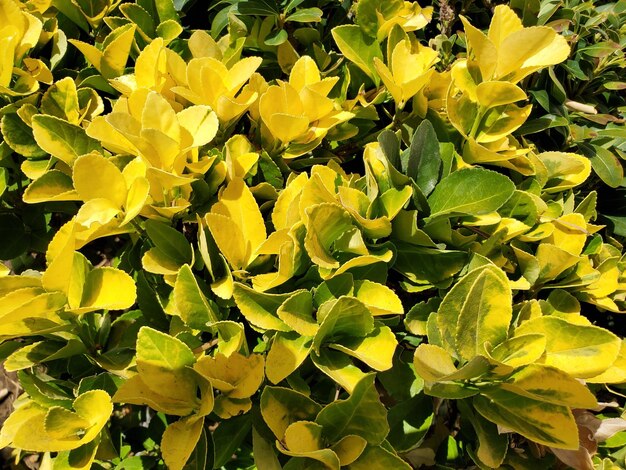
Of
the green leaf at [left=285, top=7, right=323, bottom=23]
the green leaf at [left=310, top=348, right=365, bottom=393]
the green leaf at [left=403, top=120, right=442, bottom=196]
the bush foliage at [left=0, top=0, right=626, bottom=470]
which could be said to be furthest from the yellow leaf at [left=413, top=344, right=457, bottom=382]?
the green leaf at [left=285, top=7, right=323, bottom=23]

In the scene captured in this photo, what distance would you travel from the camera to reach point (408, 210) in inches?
39.4

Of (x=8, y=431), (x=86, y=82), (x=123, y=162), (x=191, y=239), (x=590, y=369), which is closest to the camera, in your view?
(x=590, y=369)

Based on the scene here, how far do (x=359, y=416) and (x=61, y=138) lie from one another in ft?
2.67

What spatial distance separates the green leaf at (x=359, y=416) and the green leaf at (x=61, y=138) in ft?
2.40

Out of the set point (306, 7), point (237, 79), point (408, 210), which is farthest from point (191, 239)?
point (306, 7)

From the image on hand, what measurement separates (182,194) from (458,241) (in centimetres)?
56

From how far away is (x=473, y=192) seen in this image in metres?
0.94

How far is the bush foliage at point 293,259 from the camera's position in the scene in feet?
2.80

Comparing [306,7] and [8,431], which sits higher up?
[306,7]

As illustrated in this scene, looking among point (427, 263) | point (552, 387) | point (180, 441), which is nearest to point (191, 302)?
point (180, 441)

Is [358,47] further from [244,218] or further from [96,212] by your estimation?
[96,212]

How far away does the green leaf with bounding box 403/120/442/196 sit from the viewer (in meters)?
0.99

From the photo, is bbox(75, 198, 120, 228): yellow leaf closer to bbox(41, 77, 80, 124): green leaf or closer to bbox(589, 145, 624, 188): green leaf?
bbox(41, 77, 80, 124): green leaf

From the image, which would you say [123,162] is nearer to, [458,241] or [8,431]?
[8,431]
